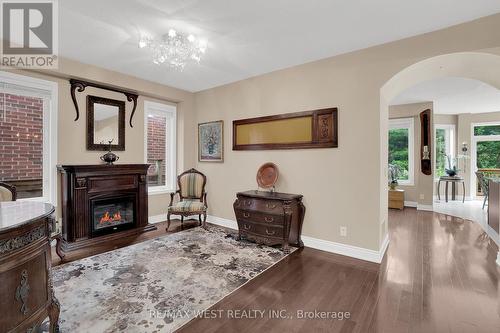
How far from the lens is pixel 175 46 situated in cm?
280

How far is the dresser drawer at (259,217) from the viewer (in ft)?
11.2

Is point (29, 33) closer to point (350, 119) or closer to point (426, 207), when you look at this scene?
point (350, 119)

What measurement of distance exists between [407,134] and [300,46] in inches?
202

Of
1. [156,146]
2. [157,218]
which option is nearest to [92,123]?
[156,146]

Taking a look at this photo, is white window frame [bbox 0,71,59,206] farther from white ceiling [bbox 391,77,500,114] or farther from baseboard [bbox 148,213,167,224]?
white ceiling [bbox 391,77,500,114]

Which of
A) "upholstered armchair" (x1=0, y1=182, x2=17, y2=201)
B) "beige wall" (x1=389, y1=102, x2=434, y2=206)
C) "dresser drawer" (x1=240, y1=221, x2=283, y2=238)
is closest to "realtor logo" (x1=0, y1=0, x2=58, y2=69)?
"upholstered armchair" (x1=0, y1=182, x2=17, y2=201)

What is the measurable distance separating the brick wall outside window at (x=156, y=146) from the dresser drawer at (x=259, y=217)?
7.23ft

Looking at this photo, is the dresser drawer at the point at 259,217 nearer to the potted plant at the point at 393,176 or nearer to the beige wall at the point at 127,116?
the beige wall at the point at 127,116

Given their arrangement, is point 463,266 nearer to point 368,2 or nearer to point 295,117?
point 295,117

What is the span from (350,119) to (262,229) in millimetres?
1976

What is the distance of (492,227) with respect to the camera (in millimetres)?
4465

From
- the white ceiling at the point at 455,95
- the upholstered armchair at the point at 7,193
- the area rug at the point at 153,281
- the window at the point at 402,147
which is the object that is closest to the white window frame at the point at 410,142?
the window at the point at 402,147

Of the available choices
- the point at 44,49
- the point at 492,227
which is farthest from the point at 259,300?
the point at 492,227

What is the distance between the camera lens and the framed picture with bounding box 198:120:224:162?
4820mm
